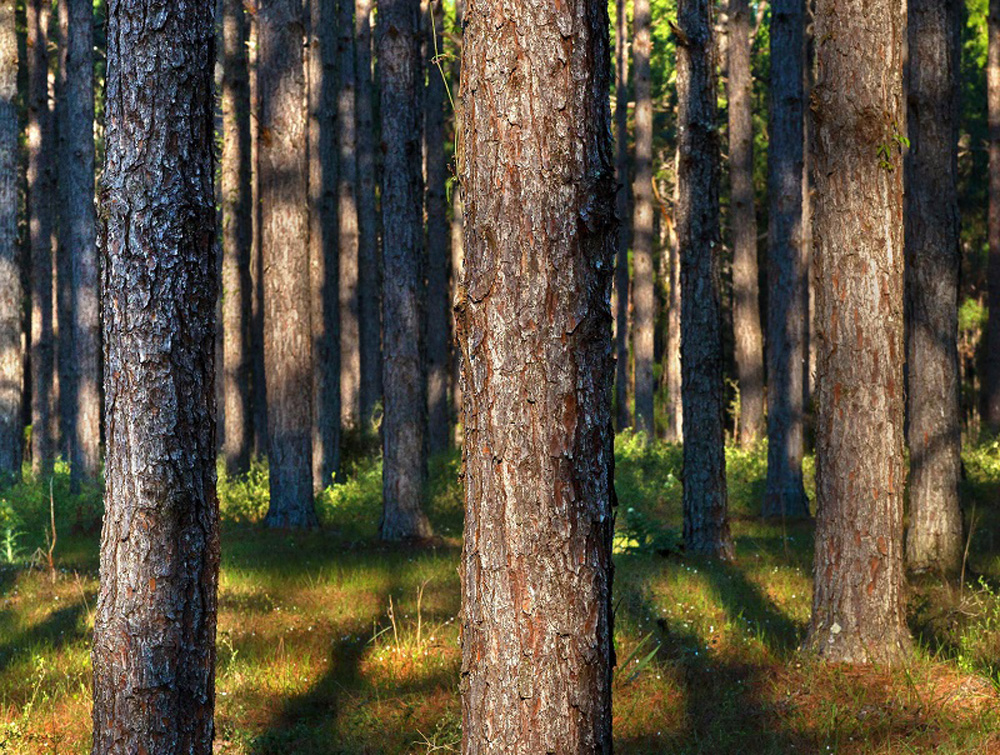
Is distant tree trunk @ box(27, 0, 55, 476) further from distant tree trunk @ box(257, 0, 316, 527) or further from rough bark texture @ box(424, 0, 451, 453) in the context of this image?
distant tree trunk @ box(257, 0, 316, 527)

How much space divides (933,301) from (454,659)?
594 cm

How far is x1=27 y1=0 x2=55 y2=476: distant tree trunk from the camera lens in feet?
76.9

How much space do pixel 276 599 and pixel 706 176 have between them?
6099 millimetres

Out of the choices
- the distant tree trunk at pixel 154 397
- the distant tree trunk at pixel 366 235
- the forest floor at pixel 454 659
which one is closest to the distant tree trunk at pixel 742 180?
the forest floor at pixel 454 659

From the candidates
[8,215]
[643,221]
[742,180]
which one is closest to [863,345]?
[742,180]

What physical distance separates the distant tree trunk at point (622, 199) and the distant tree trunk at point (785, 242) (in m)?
7.86

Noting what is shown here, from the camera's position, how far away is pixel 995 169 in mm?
21359

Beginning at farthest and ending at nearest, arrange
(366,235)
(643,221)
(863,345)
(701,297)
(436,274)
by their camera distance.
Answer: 1. (436,274)
2. (643,221)
3. (366,235)
4. (701,297)
5. (863,345)

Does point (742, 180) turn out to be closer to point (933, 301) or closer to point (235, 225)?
point (933, 301)

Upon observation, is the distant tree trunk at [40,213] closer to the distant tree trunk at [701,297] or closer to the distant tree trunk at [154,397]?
the distant tree trunk at [701,297]

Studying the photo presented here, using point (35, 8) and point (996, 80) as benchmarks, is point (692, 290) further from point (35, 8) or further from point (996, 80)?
point (35, 8)

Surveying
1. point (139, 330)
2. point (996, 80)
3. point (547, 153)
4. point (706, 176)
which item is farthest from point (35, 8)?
point (547, 153)

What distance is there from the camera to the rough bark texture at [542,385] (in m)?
3.09

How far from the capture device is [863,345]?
6.44 m
